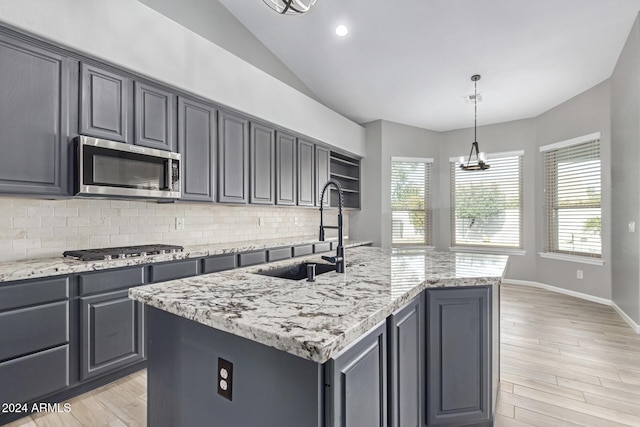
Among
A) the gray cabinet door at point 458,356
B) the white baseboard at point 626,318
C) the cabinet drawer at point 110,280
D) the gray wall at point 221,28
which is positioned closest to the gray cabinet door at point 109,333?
the cabinet drawer at point 110,280

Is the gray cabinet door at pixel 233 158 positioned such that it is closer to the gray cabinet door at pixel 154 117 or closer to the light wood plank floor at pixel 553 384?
the gray cabinet door at pixel 154 117

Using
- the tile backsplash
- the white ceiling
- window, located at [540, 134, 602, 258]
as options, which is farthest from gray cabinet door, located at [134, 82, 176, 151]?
window, located at [540, 134, 602, 258]

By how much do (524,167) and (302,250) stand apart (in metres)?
4.16

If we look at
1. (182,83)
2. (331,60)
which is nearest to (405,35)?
(331,60)

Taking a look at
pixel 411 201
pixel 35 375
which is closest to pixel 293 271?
pixel 35 375

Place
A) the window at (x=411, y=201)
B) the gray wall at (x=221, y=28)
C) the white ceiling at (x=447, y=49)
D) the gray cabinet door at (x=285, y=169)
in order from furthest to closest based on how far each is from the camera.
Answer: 1. the window at (x=411, y=201)
2. the gray cabinet door at (x=285, y=169)
3. the gray wall at (x=221, y=28)
4. the white ceiling at (x=447, y=49)

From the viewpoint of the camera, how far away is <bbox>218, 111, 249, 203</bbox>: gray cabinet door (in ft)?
10.8

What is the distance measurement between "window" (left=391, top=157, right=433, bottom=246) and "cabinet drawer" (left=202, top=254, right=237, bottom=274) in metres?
3.46

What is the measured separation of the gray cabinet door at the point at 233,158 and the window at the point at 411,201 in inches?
123

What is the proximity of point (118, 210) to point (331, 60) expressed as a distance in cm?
318

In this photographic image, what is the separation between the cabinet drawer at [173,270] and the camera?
8.12 feet

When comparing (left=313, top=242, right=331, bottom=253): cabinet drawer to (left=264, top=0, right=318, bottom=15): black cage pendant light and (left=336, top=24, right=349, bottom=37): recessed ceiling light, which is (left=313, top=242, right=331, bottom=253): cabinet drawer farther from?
(left=264, top=0, right=318, bottom=15): black cage pendant light

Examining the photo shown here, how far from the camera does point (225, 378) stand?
105cm

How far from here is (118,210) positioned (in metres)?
2.75
